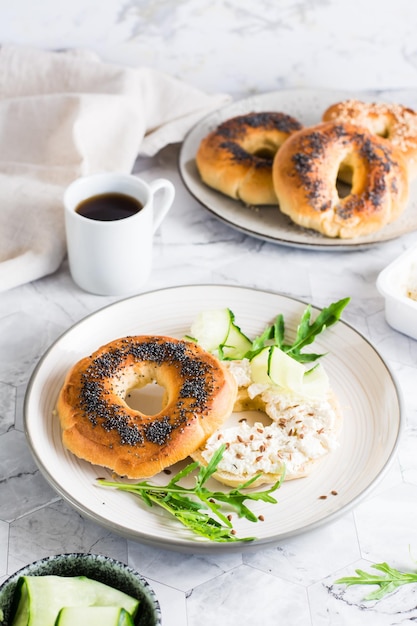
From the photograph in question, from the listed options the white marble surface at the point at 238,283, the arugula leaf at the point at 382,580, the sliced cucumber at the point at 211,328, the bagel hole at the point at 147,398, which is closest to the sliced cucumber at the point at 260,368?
the sliced cucumber at the point at 211,328

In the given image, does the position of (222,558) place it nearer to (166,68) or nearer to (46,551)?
(46,551)

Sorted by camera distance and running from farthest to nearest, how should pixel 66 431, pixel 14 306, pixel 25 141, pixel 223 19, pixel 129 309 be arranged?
1. pixel 223 19
2. pixel 25 141
3. pixel 14 306
4. pixel 129 309
5. pixel 66 431

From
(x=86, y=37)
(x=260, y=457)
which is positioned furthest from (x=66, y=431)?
(x=86, y=37)

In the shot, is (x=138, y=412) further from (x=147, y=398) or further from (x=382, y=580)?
(x=382, y=580)

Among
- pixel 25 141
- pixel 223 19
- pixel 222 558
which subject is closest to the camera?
pixel 222 558

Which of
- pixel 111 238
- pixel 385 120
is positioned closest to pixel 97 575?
pixel 111 238
